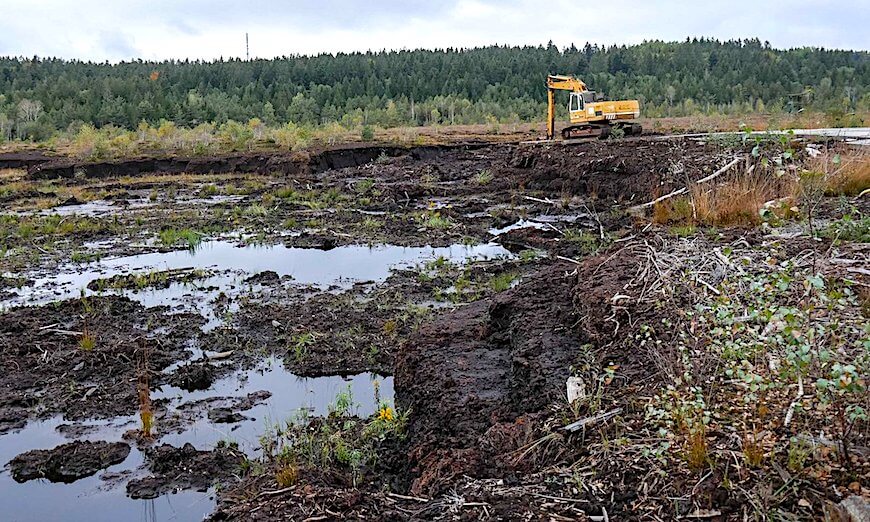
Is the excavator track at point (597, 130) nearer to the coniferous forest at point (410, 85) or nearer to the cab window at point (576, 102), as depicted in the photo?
the cab window at point (576, 102)

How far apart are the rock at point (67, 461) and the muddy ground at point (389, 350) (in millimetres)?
63

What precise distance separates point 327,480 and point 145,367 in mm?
3645

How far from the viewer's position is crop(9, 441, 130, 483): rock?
5668 mm

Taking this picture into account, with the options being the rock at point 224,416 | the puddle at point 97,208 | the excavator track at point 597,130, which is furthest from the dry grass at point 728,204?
the excavator track at point 597,130

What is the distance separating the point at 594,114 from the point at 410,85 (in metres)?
61.7

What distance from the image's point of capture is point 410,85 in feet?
288

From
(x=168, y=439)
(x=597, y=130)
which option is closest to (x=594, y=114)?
(x=597, y=130)

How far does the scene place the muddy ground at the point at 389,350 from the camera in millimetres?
3809

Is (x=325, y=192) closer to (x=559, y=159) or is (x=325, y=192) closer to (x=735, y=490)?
(x=559, y=159)

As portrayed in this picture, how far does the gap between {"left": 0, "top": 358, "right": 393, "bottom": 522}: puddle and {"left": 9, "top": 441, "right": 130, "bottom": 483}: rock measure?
0.06 metres

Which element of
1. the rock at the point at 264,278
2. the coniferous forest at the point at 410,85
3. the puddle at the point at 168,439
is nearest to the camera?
the puddle at the point at 168,439

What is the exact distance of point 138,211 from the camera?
20.1 metres

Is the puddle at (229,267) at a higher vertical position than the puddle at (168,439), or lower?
higher

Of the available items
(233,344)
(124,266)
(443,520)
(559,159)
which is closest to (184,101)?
(559,159)
